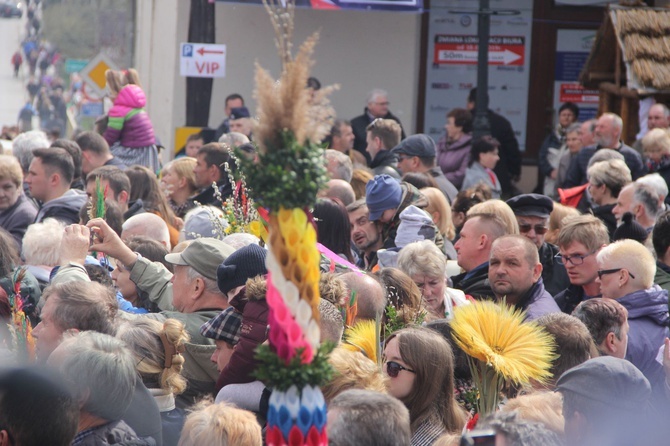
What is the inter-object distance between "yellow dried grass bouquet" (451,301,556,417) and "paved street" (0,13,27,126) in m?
27.2

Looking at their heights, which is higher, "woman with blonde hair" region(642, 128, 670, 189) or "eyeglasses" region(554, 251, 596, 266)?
"woman with blonde hair" region(642, 128, 670, 189)

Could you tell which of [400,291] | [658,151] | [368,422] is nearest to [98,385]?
[368,422]

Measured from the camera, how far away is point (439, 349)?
4.27m

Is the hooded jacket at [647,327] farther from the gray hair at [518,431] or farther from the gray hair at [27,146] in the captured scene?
the gray hair at [27,146]

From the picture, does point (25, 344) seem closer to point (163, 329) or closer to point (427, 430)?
point (163, 329)

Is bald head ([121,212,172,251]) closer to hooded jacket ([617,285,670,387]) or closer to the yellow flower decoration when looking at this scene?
hooded jacket ([617,285,670,387])

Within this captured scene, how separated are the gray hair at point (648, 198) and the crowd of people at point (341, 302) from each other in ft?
0.05

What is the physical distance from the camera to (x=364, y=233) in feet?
24.3

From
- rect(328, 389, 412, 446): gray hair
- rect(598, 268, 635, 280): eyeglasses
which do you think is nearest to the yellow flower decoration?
rect(328, 389, 412, 446): gray hair

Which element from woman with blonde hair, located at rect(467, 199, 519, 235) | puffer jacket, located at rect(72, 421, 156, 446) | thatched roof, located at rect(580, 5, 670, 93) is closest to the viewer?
puffer jacket, located at rect(72, 421, 156, 446)

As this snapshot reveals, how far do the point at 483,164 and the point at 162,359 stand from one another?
7169 mm

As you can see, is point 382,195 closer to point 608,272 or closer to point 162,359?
point 608,272

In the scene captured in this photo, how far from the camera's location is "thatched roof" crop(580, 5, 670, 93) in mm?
12391

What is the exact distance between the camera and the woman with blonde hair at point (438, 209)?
7.67 metres
